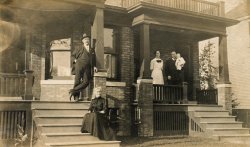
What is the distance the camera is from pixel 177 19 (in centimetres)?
1509

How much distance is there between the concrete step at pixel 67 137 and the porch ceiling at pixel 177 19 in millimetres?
5950

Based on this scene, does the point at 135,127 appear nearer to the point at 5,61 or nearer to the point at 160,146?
the point at 160,146

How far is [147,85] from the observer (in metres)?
14.0

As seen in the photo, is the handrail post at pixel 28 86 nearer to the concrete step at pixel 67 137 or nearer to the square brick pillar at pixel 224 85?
the concrete step at pixel 67 137

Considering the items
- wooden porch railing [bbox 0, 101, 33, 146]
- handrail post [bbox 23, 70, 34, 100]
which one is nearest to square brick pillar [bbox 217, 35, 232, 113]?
handrail post [bbox 23, 70, 34, 100]

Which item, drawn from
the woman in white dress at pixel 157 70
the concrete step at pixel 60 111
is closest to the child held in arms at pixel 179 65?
the woman in white dress at pixel 157 70

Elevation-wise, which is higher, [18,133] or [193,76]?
[193,76]

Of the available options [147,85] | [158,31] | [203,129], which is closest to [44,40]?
[147,85]

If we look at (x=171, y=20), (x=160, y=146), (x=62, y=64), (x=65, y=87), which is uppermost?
(x=171, y=20)

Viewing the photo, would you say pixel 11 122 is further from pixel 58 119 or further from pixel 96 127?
pixel 96 127

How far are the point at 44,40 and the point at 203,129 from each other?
22.3 feet

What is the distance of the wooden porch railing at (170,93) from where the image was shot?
48.7 ft

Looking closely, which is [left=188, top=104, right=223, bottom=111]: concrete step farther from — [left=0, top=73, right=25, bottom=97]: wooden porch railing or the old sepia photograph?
[left=0, top=73, right=25, bottom=97]: wooden porch railing

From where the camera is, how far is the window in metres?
15.3
